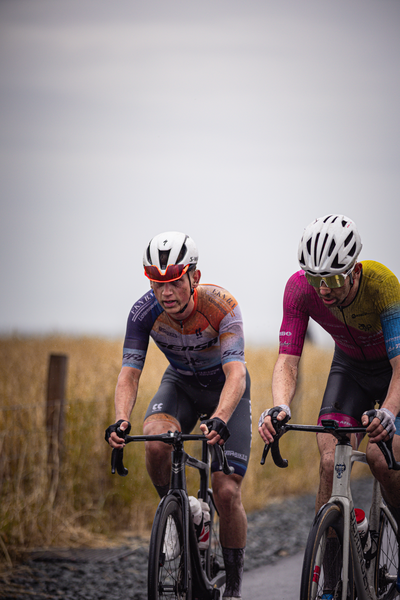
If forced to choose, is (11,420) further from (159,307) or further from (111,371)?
(159,307)

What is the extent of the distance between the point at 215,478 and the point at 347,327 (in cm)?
124

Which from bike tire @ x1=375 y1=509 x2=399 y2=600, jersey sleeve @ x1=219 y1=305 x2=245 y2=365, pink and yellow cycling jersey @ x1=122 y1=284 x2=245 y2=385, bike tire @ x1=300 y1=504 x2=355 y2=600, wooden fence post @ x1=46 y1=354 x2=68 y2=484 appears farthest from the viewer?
wooden fence post @ x1=46 y1=354 x2=68 y2=484

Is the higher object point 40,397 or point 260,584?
point 40,397

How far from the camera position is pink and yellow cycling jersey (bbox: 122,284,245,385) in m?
3.97

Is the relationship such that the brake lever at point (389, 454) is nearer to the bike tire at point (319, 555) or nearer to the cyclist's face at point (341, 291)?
the bike tire at point (319, 555)

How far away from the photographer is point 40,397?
7.04 m

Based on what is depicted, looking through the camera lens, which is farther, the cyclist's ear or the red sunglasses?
the cyclist's ear

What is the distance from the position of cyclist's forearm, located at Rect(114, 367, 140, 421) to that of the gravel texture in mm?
1768

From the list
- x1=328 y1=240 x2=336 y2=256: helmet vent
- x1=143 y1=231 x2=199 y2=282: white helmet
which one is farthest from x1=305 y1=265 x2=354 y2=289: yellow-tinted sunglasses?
x1=143 y1=231 x2=199 y2=282: white helmet

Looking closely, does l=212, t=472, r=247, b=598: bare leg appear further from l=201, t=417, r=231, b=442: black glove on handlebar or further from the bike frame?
the bike frame

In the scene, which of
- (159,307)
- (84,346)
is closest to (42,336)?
(84,346)

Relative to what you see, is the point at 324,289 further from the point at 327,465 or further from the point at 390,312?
the point at 327,465

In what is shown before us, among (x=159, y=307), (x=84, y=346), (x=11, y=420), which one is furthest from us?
(x=84, y=346)

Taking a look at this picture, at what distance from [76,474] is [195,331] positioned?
2.87 meters
